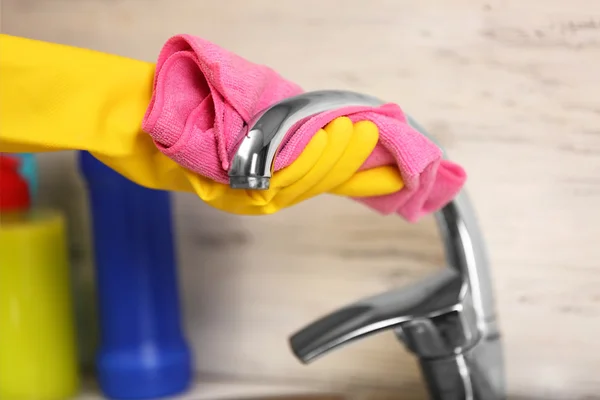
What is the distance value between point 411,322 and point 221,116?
217 mm

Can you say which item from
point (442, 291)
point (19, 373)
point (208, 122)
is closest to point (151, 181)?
point (208, 122)

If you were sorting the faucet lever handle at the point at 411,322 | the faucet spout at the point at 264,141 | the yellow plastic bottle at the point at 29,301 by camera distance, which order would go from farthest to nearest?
the yellow plastic bottle at the point at 29,301
the faucet lever handle at the point at 411,322
the faucet spout at the point at 264,141

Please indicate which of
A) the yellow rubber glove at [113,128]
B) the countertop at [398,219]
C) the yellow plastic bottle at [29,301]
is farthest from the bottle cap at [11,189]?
the yellow rubber glove at [113,128]

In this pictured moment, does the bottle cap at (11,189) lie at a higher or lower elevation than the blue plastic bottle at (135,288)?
higher

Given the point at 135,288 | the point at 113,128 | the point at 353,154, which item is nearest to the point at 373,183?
the point at 353,154

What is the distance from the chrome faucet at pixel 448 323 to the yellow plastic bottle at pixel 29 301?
0.29m

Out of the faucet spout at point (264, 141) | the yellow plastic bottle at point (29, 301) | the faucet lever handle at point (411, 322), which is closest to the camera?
the faucet spout at point (264, 141)

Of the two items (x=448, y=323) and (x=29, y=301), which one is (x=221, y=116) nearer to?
(x=448, y=323)

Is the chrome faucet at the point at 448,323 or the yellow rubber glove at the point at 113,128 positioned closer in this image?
the yellow rubber glove at the point at 113,128

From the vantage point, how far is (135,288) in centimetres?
65

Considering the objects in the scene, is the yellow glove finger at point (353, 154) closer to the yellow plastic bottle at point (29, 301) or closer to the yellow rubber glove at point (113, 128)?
the yellow rubber glove at point (113, 128)

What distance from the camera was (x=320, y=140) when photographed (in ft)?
1.23

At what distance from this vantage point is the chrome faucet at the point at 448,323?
0.49m

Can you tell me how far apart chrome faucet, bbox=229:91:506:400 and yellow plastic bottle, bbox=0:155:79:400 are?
Result: 11.4 inches
